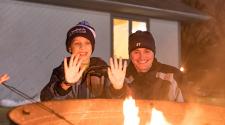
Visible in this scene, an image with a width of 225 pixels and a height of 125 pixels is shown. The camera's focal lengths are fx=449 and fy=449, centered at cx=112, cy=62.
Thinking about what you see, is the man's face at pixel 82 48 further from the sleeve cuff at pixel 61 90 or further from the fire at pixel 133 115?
the fire at pixel 133 115

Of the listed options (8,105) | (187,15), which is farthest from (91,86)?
(187,15)

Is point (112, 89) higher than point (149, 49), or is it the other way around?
point (149, 49)

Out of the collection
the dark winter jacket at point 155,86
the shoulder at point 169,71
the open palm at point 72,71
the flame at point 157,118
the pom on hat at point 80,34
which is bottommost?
the flame at point 157,118

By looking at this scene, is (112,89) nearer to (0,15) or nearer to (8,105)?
(8,105)

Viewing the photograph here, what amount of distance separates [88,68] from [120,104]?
0.48m

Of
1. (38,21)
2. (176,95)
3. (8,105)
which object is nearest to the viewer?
(176,95)

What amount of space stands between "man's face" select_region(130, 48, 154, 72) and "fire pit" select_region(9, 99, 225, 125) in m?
0.56

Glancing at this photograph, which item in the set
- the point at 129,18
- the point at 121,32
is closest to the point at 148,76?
the point at 121,32

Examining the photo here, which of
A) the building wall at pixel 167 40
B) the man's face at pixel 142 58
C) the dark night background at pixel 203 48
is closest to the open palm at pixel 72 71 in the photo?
the man's face at pixel 142 58

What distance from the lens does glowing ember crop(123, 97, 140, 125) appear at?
3.06 meters

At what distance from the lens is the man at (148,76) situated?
363 cm

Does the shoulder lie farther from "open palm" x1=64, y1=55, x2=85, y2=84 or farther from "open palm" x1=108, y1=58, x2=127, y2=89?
"open palm" x1=64, y1=55, x2=85, y2=84

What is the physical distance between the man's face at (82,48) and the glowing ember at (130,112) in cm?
55

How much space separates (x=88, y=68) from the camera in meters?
3.48
